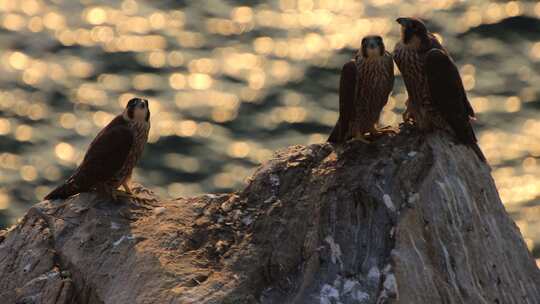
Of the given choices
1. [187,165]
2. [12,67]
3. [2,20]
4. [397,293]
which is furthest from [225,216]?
[2,20]

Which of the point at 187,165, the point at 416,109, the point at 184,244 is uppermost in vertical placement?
the point at 416,109

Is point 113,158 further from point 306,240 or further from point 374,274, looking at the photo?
point 374,274

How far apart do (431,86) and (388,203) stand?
1.26 meters

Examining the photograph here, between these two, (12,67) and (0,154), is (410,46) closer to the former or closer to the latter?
(0,154)

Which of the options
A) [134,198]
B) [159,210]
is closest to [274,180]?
[159,210]

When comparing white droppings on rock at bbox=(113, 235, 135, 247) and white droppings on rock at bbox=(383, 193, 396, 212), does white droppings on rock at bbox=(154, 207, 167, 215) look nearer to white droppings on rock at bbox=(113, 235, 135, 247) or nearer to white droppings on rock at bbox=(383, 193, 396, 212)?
white droppings on rock at bbox=(113, 235, 135, 247)

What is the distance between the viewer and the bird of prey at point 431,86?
1048 cm

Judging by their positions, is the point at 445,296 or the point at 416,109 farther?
the point at 416,109

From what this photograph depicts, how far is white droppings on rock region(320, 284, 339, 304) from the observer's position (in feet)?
30.3

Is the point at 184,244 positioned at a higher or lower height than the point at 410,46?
lower

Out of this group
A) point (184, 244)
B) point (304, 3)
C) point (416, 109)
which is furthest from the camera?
point (304, 3)

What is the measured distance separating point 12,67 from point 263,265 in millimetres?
11296

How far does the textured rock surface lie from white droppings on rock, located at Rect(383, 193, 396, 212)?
0.01 meters

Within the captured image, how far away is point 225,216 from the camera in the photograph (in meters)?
10.2
